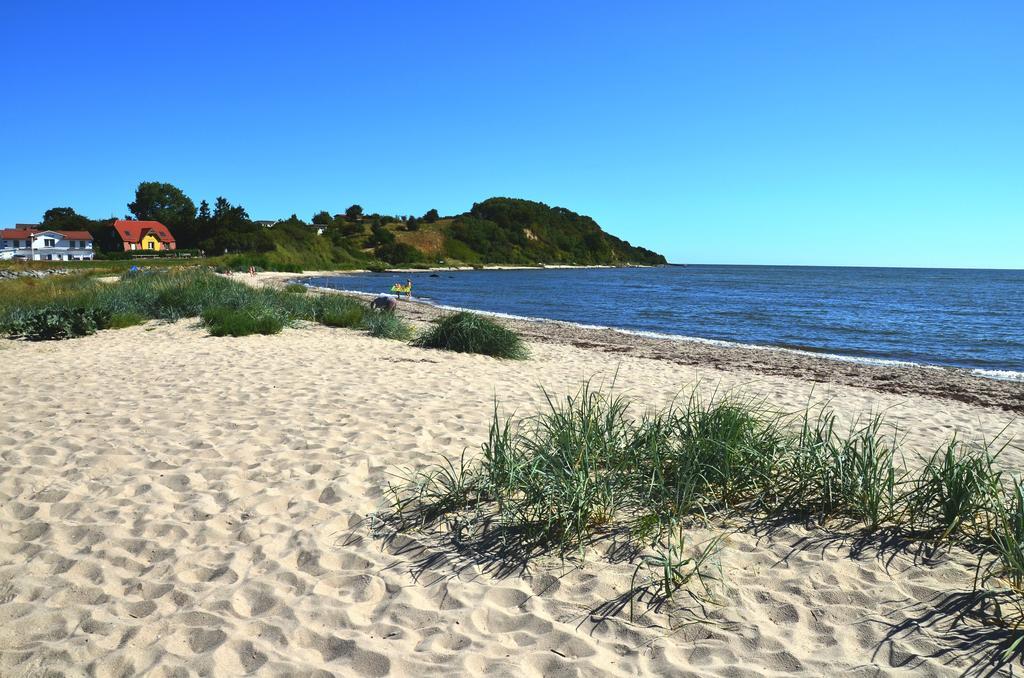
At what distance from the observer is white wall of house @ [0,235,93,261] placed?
237ft

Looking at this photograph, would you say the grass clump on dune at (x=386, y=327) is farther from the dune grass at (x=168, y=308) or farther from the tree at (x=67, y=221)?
the tree at (x=67, y=221)

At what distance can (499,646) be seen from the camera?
2.75 metres

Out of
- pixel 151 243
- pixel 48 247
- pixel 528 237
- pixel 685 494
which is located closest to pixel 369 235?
pixel 151 243

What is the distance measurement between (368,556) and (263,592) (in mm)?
570

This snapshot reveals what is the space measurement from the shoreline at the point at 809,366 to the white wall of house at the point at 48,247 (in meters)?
74.1

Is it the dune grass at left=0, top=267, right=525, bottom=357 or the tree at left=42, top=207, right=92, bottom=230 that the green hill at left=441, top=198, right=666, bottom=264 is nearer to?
the tree at left=42, top=207, right=92, bottom=230

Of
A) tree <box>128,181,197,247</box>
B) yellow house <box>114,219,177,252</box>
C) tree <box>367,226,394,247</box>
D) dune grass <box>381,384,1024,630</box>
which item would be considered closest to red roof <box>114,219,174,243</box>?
yellow house <box>114,219,177,252</box>

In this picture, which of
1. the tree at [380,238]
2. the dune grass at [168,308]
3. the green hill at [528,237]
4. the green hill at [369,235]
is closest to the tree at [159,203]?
the green hill at [369,235]

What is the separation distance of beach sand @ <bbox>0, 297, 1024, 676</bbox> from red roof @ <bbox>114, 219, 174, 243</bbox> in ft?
263

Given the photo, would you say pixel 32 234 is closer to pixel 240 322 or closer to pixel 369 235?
pixel 369 235

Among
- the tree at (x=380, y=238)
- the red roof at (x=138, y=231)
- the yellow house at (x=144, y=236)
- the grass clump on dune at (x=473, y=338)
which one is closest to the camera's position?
the grass clump on dune at (x=473, y=338)

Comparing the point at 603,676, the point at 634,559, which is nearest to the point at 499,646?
the point at 603,676

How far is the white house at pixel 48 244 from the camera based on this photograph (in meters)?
73.1

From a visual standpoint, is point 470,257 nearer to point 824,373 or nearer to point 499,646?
point 824,373
